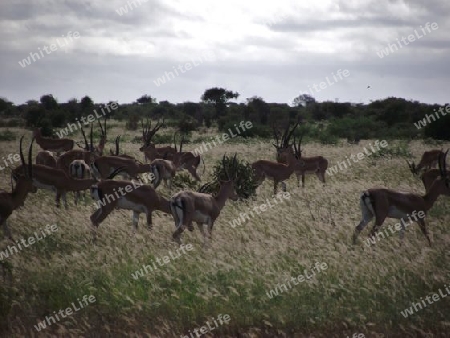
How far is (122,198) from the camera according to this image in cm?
1002

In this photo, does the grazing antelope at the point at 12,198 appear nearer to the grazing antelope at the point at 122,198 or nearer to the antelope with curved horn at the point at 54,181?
the grazing antelope at the point at 122,198

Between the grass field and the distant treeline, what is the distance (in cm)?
1303

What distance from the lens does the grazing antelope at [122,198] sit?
32.3 feet

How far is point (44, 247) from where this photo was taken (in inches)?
339

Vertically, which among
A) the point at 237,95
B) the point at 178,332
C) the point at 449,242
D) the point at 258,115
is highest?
the point at 237,95

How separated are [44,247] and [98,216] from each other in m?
1.39

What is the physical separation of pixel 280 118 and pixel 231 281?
46.3m

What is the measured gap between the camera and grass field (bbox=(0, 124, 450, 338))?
5.85 metres

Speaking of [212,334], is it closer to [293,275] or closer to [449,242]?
[293,275]

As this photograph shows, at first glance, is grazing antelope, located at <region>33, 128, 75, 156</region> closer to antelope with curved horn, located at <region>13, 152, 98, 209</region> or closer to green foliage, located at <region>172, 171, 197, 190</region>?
green foliage, located at <region>172, 171, 197, 190</region>

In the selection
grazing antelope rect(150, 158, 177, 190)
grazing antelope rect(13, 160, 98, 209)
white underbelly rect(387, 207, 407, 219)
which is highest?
grazing antelope rect(13, 160, 98, 209)

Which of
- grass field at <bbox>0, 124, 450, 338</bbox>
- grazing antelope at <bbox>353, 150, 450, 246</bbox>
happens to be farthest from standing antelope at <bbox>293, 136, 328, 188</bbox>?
grazing antelope at <bbox>353, 150, 450, 246</bbox>

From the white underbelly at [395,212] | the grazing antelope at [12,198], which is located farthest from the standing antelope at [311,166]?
the grazing antelope at [12,198]

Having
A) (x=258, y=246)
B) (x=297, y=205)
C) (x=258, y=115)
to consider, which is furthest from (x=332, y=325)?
(x=258, y=115)
